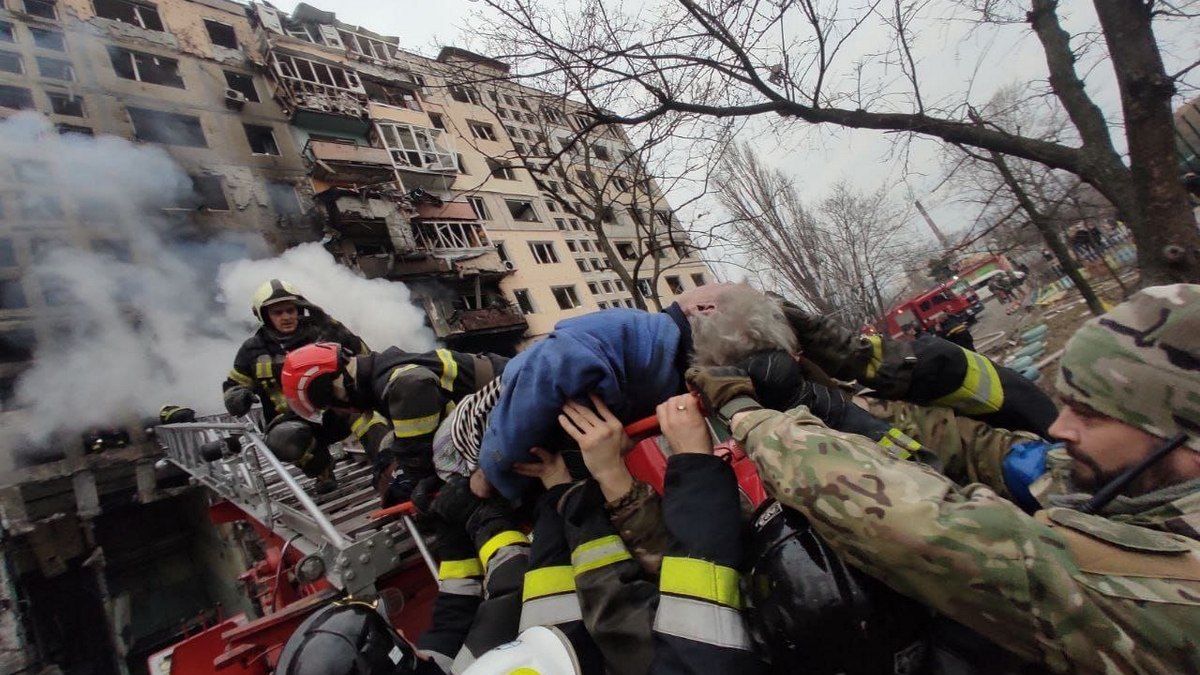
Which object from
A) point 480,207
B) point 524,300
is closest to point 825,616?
point 524,300

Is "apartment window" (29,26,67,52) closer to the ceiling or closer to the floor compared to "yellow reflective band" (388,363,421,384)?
closer to the ceiling

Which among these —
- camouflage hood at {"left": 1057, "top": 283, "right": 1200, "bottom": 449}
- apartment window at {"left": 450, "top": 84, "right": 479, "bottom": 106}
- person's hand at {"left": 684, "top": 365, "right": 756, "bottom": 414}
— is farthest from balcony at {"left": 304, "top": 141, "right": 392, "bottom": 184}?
camouflage hood at {"left": 1057, "top": 283, "right": 1200, "bottom": 449}

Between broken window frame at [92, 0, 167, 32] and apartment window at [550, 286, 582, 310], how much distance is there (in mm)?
18066

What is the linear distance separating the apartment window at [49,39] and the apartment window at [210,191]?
16.6ft

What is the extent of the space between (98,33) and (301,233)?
8557 mm

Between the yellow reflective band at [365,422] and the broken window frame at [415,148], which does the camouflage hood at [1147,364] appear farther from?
the broken window frame at [415,148]

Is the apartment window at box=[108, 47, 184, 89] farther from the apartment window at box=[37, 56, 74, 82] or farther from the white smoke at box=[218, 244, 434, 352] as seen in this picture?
the white smoke at box=[218, 244, 434, 352]

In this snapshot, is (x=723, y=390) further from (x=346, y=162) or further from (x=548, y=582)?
(x=346, y=162)

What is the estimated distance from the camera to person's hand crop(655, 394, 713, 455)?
57.4 inches

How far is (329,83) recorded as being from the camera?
67.1ft

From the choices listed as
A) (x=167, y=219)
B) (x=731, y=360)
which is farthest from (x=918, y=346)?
(x=167, y=219)

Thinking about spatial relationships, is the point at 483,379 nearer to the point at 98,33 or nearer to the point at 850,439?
the point at 850,439

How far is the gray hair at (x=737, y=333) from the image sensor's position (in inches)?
67.5

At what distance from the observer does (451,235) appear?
21578 millimetres
